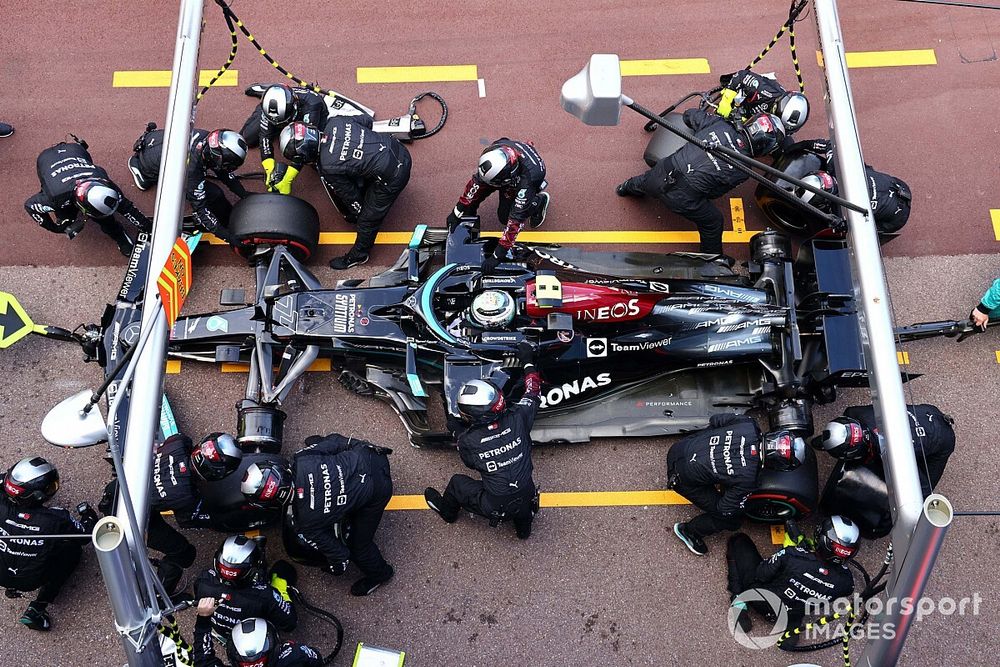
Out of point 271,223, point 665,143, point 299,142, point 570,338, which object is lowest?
point 570,338

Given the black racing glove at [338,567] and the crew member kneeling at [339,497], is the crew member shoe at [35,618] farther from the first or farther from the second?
the black racing glove at [338,567]

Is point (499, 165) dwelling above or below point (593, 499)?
above

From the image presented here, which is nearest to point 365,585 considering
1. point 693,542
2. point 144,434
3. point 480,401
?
A: point 480,401

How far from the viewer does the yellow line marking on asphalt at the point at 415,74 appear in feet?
31.2

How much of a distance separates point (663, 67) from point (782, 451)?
5217 millimetres

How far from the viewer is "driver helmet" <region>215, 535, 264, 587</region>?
21.0 feet

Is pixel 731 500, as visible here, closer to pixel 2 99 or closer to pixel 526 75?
pixel 526 75

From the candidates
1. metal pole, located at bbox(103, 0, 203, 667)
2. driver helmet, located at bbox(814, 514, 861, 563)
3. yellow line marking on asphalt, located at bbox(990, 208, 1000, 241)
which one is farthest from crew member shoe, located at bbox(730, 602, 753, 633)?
yellow line marking on asphalt, located at bbox(990, 208, 1000, 241)

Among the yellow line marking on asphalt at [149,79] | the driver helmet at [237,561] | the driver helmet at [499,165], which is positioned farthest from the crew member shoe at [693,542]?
the yellow line marking on asphalt at [149,79]

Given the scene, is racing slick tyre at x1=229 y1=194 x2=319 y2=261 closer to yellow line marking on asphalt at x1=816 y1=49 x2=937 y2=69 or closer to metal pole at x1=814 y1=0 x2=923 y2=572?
metal pole at x1=814 y1=0 x2=923 y2=572

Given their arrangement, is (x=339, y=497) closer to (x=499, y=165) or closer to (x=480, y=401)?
(x=480, y=401)

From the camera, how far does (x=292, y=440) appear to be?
7.87m

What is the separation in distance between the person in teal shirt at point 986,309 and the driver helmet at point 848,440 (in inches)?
85.1

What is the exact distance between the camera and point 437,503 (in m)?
Result: 7.45
